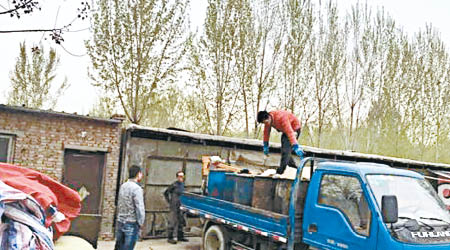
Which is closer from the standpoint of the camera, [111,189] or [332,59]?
[111,189]

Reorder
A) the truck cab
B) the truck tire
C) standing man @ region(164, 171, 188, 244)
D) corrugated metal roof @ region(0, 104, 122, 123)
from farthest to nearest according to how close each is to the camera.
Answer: standing man @ region(164, 171, 188, 244), corrugated metal roof @ region(0, 104, 122, 123), the truck tire, the truck cab

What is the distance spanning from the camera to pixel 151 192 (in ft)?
37.4

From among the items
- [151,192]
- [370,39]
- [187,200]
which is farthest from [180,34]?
[370,39]

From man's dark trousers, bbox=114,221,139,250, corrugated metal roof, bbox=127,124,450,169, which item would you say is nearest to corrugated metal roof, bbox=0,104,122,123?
corrugated metal roof, bbox=127,124,450,169

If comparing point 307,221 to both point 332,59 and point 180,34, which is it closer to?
point 180,34

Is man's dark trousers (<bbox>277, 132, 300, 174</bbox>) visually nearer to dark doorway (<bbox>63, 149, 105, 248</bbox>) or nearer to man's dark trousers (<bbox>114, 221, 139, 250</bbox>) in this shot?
man's dark trousers (<bbox>114, 221, 139, 250</bbox>)

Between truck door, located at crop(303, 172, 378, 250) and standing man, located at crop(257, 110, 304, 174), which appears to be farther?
standing man, located at crop(257, 110, 304, 174)

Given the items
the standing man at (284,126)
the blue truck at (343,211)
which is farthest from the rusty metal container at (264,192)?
the standing man at (284,126)

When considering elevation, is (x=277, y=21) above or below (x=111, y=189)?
above

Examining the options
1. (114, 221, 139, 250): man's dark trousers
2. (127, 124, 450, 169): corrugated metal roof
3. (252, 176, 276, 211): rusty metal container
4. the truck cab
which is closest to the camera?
the truck cab

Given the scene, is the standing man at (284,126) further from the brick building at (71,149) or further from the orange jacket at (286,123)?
the brick building at (71,149)

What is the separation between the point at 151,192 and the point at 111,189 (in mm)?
1123

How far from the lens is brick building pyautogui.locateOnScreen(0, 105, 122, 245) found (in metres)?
9.71

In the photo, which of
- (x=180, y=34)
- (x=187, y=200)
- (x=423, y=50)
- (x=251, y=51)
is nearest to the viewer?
(x=187, y=200)
